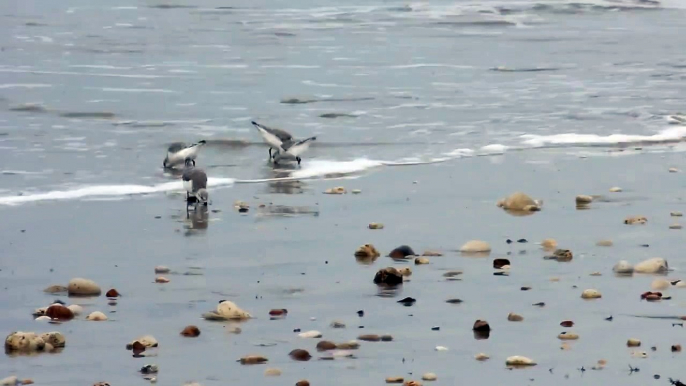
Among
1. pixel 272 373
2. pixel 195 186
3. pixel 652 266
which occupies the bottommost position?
pixel 272 373

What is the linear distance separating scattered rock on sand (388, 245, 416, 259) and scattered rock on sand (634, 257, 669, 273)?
1.50 m

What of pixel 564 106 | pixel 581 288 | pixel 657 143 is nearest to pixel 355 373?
pixel 581 288

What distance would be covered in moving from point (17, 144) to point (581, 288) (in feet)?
29.4

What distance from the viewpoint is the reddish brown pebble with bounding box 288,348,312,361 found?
6410 millimetres

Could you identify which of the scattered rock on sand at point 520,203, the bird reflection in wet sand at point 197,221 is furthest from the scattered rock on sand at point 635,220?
the bird reflection in wet sand at point 197,221

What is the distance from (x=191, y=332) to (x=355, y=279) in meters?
1.64

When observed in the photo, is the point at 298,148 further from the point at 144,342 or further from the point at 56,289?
the point at 144,342

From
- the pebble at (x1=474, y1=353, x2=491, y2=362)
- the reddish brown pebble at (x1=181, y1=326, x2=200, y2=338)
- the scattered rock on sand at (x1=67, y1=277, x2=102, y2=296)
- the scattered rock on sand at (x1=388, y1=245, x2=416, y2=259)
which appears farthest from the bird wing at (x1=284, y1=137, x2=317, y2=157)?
the pebble at (x1=474, y1=353, x2=491, y2=362)

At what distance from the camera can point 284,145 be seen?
1414 cm

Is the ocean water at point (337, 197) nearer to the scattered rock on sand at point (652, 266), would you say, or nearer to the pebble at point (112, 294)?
the pebble at point (112, 294)

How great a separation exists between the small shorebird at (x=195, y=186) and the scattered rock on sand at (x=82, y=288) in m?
3.36

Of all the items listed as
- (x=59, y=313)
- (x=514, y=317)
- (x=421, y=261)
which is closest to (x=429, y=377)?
(x=514, y=317)

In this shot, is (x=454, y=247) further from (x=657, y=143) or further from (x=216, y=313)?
(x=657, y=143)

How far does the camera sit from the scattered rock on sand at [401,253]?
354 inches
